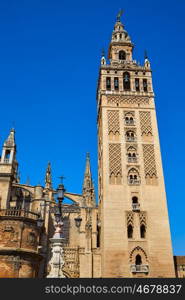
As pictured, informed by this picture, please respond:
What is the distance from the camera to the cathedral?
87.4 feet

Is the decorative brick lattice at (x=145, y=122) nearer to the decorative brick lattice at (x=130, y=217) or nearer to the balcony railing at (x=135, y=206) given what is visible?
the balcony railing at (x=135, y=206)

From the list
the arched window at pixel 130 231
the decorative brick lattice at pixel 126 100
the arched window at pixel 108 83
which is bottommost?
the arched window at pixel 130 231

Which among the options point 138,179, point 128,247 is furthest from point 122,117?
point 128,247

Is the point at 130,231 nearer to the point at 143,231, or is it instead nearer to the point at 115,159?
the point at 143,231

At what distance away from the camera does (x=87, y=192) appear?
38.5 m

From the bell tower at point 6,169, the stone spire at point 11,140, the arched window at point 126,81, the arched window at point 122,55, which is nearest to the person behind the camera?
the bell tower at point 6,169

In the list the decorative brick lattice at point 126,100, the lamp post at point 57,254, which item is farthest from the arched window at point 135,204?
the lamp post at point 57,254

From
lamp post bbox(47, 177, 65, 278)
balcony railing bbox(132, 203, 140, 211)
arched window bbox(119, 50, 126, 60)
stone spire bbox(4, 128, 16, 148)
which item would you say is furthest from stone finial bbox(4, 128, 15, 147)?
lamp post bbox(47, 177, 65, 278)

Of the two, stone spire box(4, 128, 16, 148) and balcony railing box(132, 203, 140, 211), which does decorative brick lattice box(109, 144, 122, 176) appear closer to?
balcony railing box(132, 203, 140, 211)

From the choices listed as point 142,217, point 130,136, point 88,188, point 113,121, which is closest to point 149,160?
point 130,136

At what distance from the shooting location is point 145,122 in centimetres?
3341

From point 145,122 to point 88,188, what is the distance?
12022 millimetres

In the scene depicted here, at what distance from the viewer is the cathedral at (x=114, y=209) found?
26.6 m

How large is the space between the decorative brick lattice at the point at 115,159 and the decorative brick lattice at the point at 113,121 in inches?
71.2
